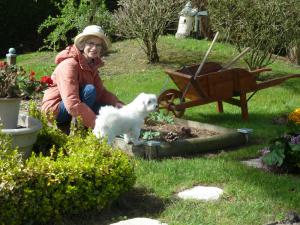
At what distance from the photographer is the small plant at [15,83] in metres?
5.30

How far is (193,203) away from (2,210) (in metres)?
1.69

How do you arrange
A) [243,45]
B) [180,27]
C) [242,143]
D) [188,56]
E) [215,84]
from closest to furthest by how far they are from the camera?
[242,143] < [215,84] < [243,45] < [188,56] < [180,27]

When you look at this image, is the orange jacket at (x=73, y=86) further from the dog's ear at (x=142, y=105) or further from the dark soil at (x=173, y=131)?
the dark soil at (x=173, y=131)

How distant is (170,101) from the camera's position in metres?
8.62

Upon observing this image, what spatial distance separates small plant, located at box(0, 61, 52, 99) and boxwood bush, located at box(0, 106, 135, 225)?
0.63m

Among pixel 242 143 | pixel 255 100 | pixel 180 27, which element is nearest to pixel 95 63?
pixel 242 143

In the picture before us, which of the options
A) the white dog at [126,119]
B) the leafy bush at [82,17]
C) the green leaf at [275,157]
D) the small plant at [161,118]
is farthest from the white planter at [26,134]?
the leafy bush at [82,17]

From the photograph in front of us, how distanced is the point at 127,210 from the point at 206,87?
156 inches

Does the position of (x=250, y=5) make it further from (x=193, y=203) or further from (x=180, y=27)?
(x=193, y=203)

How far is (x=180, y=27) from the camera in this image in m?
17.4

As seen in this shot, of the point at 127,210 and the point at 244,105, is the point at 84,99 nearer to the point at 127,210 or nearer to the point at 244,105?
the point at 127,210

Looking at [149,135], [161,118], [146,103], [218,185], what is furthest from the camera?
[161,118]

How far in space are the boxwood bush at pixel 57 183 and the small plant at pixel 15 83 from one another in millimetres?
627

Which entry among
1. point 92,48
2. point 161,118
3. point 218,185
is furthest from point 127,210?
point 161,118
